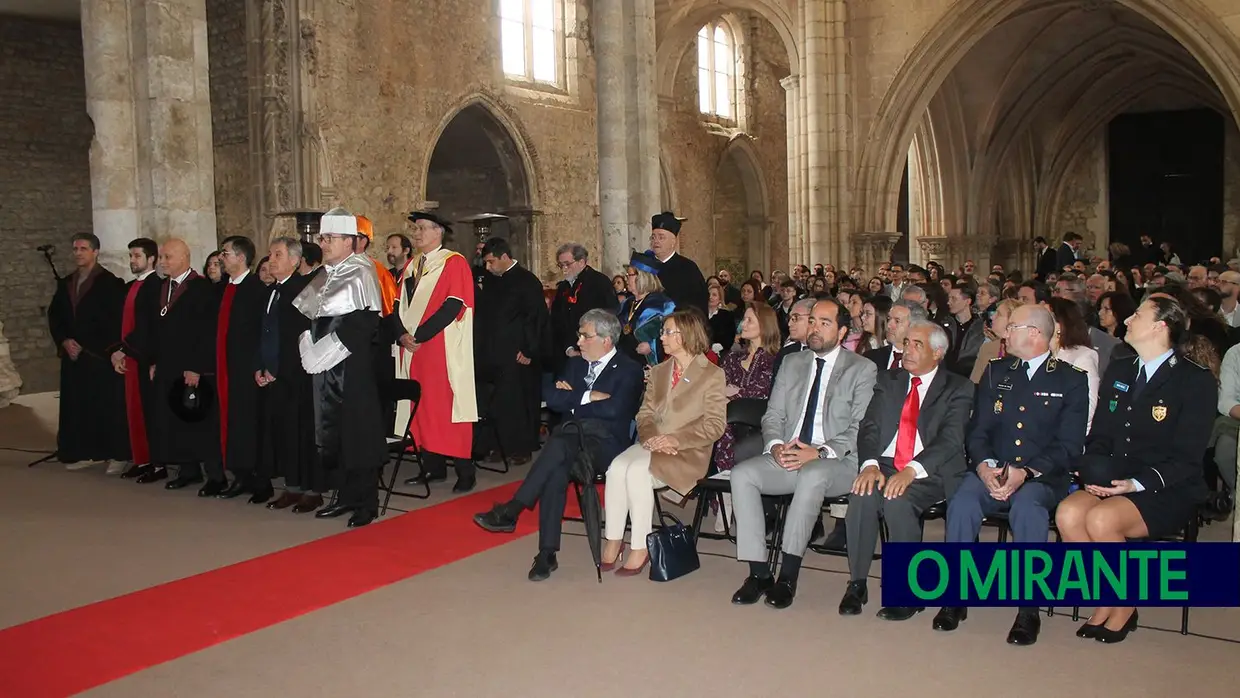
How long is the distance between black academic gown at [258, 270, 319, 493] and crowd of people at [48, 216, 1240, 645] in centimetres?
2

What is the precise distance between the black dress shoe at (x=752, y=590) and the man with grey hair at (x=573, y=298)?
3.48 meters

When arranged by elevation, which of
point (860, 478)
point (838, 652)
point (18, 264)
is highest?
point (18, 264)

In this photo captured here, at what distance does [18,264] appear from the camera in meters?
15.1

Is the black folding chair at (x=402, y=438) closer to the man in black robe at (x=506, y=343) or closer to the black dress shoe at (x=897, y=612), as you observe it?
the man in black robe at (x=506, y=343)

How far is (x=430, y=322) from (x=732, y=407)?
6.79 ft

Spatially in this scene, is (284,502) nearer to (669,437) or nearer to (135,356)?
(135,356)

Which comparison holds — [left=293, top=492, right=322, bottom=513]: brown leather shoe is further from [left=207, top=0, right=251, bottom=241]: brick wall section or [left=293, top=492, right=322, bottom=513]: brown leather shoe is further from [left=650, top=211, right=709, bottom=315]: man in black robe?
[left=207, top=0, right=251, bottom=241]: brick wall section

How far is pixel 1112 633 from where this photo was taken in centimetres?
407

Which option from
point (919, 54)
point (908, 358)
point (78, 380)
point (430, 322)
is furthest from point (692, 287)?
point (919, 54)

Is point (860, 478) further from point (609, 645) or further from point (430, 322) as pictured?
point (430, 322)

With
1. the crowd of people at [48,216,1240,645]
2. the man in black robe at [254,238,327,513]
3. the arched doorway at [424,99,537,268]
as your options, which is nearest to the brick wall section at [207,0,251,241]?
the arched doorway at [424,99,537,268]

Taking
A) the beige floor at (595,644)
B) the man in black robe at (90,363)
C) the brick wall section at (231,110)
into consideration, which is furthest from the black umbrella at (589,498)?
the brick wall section at (231,110)

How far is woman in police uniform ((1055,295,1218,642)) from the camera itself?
4.10 metres

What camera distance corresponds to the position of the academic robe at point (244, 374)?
671 cm
